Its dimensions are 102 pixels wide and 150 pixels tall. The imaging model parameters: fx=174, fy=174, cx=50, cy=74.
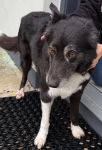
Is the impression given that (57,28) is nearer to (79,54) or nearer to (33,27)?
(79,54)

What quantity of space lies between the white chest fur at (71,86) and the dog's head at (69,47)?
0.57 ft

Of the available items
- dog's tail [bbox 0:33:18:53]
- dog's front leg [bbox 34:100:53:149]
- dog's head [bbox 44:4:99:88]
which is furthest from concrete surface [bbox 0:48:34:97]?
dog's head [bbox 44:4:99:88]

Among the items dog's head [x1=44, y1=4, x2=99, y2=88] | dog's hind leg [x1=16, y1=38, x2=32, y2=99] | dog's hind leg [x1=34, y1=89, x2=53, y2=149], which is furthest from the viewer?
dog's hind leg [x1=16, y1=38, x2=32, y2=99]

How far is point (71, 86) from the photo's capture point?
1.45 meters

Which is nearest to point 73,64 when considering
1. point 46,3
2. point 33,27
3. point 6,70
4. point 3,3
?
point 33,27

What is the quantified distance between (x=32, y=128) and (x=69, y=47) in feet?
3.37

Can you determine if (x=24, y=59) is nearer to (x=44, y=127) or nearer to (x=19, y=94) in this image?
(x=19, y=94)

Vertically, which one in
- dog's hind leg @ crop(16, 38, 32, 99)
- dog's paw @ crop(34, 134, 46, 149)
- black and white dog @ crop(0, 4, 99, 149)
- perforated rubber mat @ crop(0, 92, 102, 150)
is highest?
black and white dog @ crop(0, 4, 99, 149)

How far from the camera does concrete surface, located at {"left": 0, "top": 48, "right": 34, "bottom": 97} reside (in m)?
2.41

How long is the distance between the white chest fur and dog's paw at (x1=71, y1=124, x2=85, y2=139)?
0.45 meters

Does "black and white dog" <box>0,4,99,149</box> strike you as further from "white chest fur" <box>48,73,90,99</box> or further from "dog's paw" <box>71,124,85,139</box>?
"dog's paw" <box>71,124,85,139</box>

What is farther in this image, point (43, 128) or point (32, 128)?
point (32, 128)

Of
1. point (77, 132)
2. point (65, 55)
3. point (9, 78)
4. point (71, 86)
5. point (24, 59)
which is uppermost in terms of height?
point (65, 55)

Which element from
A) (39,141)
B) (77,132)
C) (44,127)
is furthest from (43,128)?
(77,132)
